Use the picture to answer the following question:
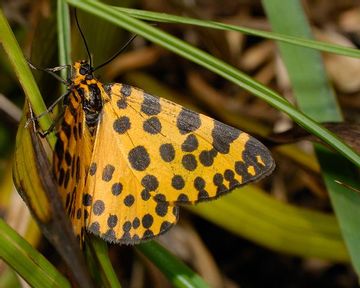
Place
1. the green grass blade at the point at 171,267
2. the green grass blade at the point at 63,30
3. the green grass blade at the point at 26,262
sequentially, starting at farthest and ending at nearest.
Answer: the green grass blade at the point at 171,267 → the green grass blade at the point at 63,30 → the green grass blade at the point at 26,262

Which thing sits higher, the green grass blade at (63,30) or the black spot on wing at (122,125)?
the green grass blade at (63,30)

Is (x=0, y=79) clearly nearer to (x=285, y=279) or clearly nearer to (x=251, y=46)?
(x=251, y=46)

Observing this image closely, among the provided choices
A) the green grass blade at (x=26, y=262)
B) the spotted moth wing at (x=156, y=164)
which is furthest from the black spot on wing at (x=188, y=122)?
the green grass blade at (x=26, y=262)

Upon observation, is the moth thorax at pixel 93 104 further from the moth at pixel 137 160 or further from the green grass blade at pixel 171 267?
the green grass blade at pixel 171 267

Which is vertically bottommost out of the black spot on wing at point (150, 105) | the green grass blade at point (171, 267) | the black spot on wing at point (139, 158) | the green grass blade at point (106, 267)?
the green grass blade at point (171, 267)

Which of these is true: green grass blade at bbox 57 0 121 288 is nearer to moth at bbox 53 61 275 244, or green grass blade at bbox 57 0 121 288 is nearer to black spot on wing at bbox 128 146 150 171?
moth at bbox 53 61 275 244

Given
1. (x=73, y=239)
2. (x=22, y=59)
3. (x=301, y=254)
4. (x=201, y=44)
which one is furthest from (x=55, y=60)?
(x=201, y=44)

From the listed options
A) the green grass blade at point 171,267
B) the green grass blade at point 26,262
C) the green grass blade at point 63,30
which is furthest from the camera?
the green grass blade at point 171,267
